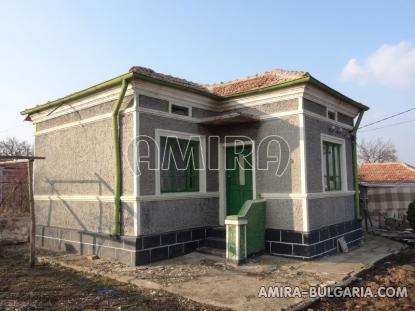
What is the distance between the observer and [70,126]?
897 centimetres

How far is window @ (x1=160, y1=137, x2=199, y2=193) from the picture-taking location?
784 cm

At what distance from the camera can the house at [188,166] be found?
291 inches

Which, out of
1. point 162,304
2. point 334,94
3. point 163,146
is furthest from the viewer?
point 334,94

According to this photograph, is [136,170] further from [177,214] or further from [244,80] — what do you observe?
[244,80]

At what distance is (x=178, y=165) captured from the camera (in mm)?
8188

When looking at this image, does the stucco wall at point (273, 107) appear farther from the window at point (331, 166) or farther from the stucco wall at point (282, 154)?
the window at point (331, 166)

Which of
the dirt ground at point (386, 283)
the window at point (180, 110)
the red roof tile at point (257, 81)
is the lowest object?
the dirt ground at point (386, 283)

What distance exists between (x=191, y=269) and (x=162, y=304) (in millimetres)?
1854

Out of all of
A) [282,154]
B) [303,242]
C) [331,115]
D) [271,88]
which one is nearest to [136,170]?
[282,154]

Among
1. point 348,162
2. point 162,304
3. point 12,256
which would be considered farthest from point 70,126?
point 348,162

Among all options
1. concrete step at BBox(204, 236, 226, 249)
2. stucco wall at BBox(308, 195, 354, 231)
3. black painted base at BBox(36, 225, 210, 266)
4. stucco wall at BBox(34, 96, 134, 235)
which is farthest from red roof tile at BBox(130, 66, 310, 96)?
concrete step at BBox(204, 236, 226, 249)

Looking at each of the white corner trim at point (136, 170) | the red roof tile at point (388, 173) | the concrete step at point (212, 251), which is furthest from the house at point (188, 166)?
the red roof tile at point (388, 173)

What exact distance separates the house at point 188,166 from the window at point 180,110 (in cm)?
3

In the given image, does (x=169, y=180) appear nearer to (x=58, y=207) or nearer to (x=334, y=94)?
(x=58, y=207)
